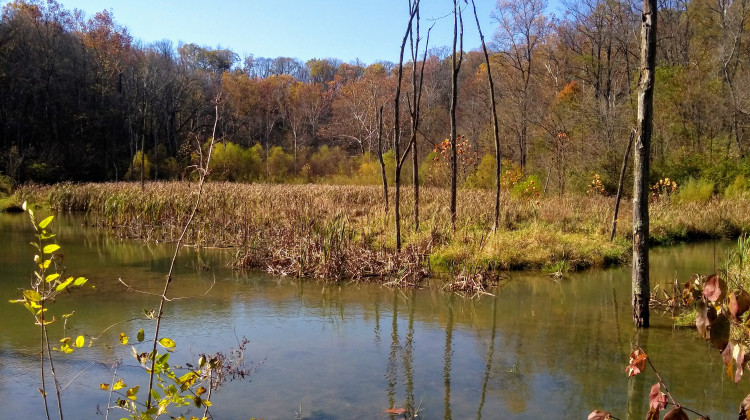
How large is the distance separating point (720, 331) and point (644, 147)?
4.64 meters

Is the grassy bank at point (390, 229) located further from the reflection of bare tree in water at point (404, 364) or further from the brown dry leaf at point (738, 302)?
the brown dry leaf at point (738, 302)

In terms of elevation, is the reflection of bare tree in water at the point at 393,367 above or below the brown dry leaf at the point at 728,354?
below

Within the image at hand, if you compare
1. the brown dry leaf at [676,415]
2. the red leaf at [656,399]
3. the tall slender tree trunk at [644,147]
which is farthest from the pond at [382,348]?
the brown dry leaf at [676,415]

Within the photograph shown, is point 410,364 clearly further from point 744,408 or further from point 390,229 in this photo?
point 390,229

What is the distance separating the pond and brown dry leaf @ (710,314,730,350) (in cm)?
278

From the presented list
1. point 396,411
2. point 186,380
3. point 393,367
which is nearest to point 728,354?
point 186,380

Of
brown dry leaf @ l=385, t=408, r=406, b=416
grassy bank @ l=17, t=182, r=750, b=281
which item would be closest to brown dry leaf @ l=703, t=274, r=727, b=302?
brown dry leaf @ l=385, t=408, r=406, b=416

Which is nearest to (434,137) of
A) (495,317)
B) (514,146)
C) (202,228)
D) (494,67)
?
(494,67)

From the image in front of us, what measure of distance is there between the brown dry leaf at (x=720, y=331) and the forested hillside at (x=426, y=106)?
44.5ft

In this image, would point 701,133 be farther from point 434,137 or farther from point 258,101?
point 258,101

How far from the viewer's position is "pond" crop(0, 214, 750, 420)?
13.7 ft

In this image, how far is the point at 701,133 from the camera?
21.1 m

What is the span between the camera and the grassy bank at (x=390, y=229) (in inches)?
347

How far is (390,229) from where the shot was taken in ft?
35.4
